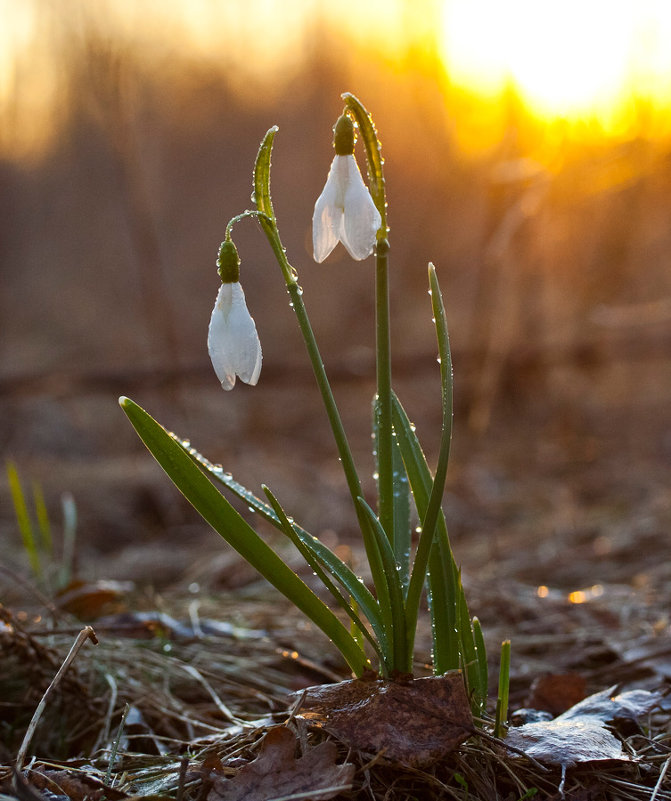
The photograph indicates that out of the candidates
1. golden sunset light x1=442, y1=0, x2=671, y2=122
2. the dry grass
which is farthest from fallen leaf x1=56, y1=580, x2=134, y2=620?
golden sunset light x1=442, y1=0, x2=671, y2=122

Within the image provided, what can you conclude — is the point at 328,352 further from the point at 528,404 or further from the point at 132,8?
the point at 132,8

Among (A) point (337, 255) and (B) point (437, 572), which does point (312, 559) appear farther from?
(A) point (337, 255)

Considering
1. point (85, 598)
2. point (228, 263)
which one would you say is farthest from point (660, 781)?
point (85, 598)

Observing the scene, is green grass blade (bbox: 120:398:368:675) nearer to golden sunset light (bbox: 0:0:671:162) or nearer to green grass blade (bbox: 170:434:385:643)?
green grass blade (bbox: 170:434:385:643)

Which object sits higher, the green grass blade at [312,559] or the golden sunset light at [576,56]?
the golden sunset light at [576,56]

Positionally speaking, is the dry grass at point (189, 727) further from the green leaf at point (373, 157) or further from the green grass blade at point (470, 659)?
the green leaf at point (373, 157)

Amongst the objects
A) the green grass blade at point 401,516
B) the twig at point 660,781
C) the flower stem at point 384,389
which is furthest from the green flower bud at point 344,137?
the twig at point 660,781

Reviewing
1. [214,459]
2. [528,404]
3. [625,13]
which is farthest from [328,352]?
[625,13]
